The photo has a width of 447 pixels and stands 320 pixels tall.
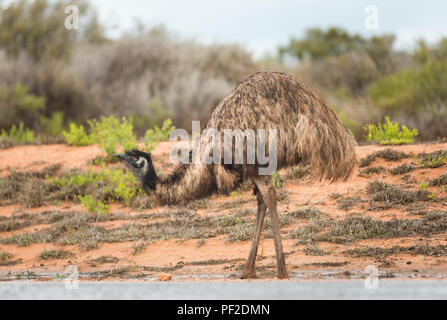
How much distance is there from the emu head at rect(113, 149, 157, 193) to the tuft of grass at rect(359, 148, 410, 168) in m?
4.65

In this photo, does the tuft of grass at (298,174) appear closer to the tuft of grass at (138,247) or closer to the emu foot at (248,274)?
the tuft of grass at (138,247)

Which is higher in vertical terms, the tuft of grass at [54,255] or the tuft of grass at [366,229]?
the tuft of grass at [366,229]

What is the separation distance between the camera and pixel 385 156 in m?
9.40

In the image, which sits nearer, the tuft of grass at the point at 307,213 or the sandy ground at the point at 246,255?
the sandy ground at the point at 246,255

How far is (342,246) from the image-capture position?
6938 millimetres

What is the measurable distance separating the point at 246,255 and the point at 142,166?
2006mm

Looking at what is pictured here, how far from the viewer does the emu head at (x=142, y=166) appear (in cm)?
558

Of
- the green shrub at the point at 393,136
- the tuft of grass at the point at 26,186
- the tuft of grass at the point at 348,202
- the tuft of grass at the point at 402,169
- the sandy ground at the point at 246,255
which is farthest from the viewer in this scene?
the tuft of grass at the point at 26,186

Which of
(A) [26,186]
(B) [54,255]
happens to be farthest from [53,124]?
(B) [54,255]

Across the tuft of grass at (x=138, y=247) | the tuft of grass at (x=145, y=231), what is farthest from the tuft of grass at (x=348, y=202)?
the tuft of grass at (x=138, y=247)

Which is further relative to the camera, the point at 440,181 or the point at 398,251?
the point at 440,181

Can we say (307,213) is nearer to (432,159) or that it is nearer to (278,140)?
(432,159)
